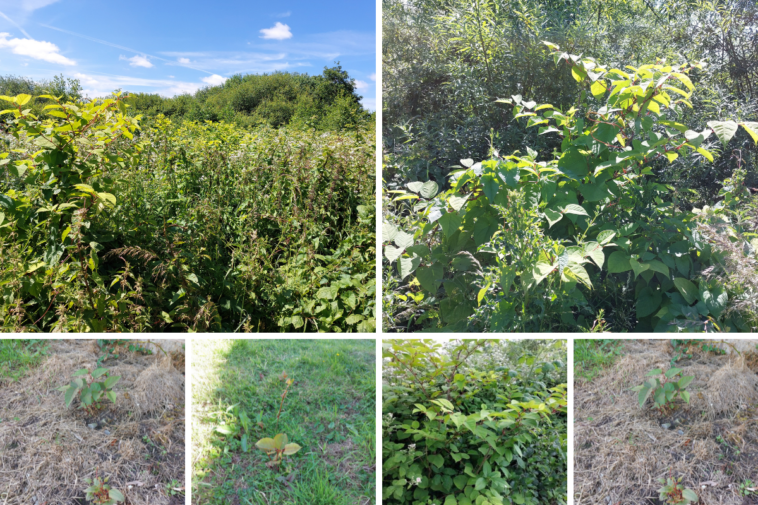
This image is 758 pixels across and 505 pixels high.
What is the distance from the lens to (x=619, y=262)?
115 centimetres

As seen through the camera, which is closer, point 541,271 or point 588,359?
point 541,271

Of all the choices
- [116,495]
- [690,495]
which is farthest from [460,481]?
[116,495]

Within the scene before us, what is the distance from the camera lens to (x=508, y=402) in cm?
116

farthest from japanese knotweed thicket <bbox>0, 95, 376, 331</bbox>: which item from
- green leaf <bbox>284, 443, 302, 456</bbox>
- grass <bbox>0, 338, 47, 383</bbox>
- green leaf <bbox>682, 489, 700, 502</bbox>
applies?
green leaf <bbox>682, 489, 700, 502</bbox>

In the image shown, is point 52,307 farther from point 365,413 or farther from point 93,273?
point 365,413

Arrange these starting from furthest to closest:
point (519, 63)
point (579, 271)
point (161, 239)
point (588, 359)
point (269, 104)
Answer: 1. point (269, 104)
2. point (161, 239)
3. point (519, 63)
4. point (588, 359)
5. point (579, 271)

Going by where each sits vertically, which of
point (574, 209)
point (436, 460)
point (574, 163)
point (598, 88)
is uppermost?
point (598, 88)

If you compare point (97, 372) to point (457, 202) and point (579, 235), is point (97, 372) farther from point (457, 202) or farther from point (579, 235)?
point (579, 235)

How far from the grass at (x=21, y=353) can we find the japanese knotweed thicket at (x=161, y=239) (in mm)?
125

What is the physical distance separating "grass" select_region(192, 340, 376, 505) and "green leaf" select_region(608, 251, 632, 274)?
749mm

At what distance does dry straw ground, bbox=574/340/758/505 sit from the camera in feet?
3.56

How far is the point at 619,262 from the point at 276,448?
1.14 m

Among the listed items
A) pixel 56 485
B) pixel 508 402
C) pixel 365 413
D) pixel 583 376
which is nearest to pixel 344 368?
pixel 365 413

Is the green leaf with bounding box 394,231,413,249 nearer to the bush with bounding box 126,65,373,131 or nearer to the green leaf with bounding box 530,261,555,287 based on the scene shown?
the green leaf with bounding box 530,261,555,287
